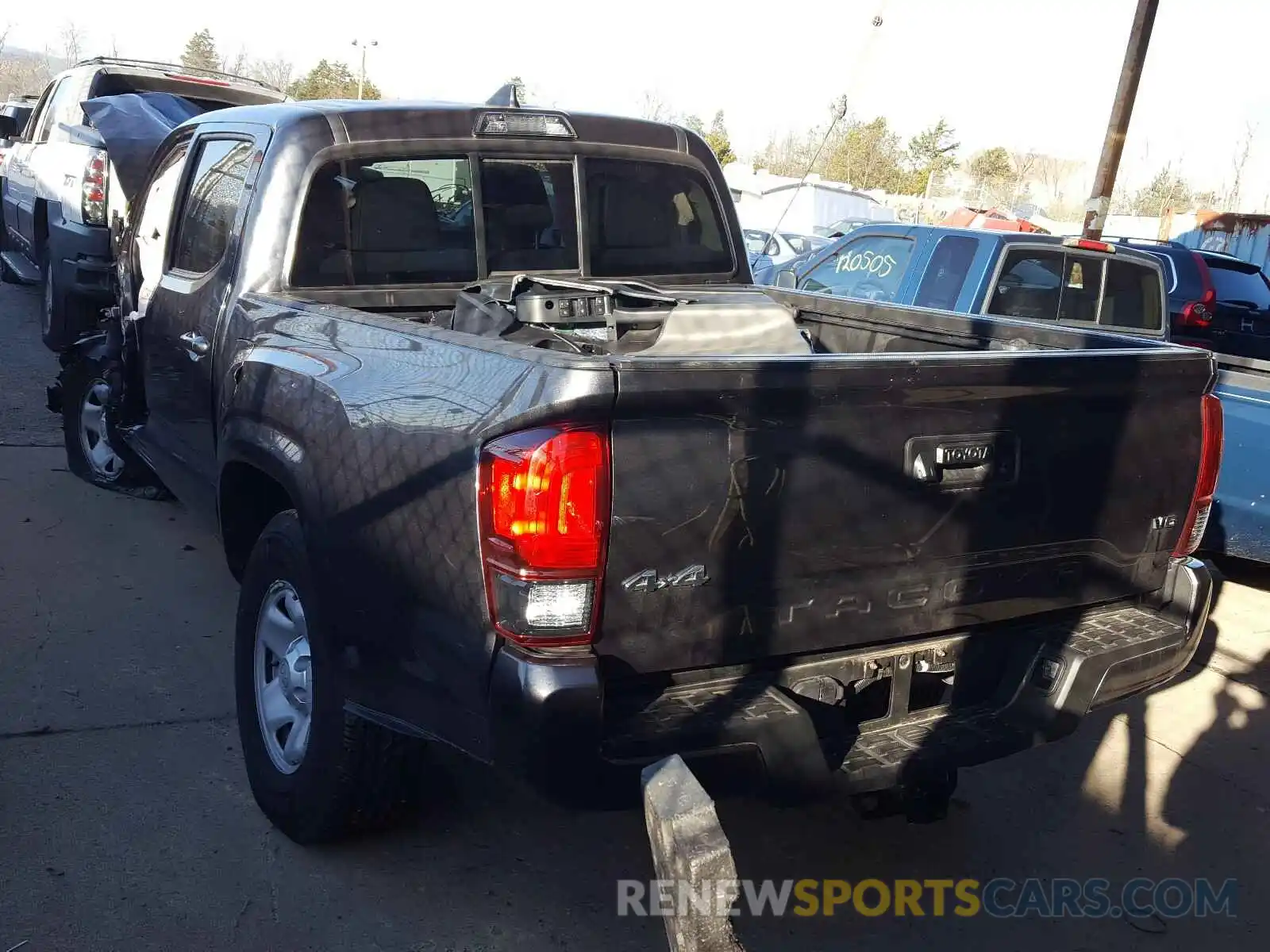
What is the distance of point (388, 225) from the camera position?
417cm

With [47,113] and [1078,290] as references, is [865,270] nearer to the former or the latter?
[1078,290]

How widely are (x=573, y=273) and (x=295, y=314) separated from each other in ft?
4.27

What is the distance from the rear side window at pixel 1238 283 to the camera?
11797 mm

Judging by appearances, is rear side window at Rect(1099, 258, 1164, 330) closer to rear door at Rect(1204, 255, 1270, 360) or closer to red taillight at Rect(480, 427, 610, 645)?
rear door at Rect(1204, 255, 1270, 360)

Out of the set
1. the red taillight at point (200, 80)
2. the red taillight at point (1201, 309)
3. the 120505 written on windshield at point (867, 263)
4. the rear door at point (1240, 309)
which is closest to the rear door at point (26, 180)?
the red taillight at point (200, 80)

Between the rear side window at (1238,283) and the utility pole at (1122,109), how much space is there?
6.32 feet

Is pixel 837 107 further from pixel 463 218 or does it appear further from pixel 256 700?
pixel 256 700

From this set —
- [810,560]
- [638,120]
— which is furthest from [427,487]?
[638,120]

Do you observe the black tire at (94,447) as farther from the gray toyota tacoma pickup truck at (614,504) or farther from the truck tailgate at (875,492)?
the truck tailgate at (875,492)

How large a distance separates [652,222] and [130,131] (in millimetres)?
4208

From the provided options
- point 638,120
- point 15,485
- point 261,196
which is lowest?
point 15,485

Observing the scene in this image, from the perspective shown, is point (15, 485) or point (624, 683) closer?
point (624, 683)

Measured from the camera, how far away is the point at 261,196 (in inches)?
157

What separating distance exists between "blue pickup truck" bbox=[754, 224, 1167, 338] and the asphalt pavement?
324 cm
